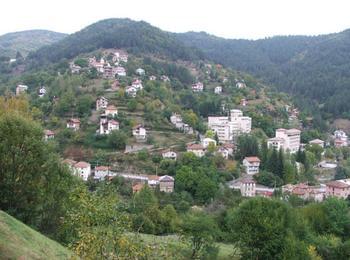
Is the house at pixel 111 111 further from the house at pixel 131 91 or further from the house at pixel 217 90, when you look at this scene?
the house at pixel 217 90

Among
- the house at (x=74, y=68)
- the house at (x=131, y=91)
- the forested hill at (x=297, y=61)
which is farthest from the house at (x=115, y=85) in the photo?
the forested hill at (x=297, y=61)

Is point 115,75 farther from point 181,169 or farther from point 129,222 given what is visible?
point 129,222

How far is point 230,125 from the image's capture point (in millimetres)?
58219

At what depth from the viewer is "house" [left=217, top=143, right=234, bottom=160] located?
48.3 meters

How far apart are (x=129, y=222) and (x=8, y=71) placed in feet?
297

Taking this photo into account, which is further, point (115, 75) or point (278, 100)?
point (278, 100)

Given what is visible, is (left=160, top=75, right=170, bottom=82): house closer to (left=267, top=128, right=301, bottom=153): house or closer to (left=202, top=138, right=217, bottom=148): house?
(left=267, top=128, right=301, bottom=153): house

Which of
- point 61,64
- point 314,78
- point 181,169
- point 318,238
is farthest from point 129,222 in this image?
point 314,78

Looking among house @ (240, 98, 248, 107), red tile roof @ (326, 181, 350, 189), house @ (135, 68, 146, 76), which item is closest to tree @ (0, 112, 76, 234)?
red tile roof @ (326, 181, 350, 189)

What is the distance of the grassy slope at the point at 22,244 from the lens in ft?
34.2

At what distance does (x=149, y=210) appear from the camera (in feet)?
87.3

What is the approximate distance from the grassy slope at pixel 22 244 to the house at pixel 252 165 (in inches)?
1353

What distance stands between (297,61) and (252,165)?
9659 cm

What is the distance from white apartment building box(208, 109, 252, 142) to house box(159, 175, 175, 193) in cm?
1931
